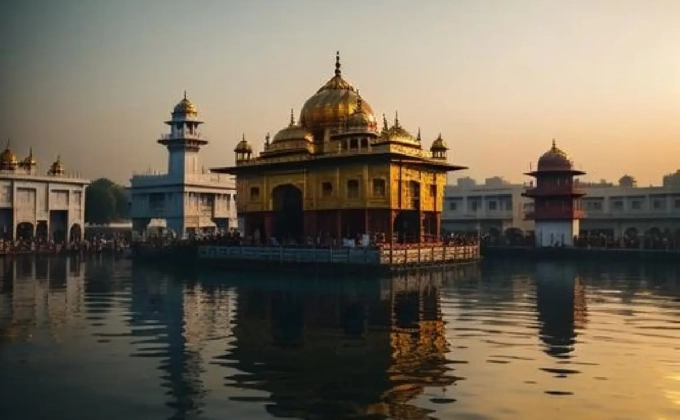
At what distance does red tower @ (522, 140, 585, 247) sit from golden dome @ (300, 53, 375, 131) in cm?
2046

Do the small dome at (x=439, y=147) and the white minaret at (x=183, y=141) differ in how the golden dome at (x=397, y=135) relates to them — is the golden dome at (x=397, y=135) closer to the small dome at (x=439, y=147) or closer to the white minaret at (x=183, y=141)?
the small dome at (x=439, y=147)

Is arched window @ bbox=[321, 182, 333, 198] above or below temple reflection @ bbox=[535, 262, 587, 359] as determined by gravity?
above

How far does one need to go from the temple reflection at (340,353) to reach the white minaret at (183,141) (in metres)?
47.6

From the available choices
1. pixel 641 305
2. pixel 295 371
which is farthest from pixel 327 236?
pixel 295 371

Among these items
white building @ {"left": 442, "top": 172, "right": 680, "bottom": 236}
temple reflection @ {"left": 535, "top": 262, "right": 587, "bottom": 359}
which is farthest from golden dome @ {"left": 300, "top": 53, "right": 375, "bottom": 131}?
white building @ {"left": 442, "top": 172, "right": 680, "bottom": 236}

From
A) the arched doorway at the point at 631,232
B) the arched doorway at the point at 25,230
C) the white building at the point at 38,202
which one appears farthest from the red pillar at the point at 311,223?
the arched doorway at the point at 631,232

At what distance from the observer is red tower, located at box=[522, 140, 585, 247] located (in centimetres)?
6397

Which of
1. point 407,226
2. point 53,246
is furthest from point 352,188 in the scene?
point 53,246

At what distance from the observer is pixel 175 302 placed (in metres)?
28.1

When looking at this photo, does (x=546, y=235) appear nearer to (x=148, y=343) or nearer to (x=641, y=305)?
(x=641, y=305)

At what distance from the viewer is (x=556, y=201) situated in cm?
6444

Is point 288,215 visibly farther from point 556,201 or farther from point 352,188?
point 556,201

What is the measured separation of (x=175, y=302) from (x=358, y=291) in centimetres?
844

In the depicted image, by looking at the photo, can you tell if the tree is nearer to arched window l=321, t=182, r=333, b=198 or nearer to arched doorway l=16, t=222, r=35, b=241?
arched doorway l=16, t=222, r=35, b=241
